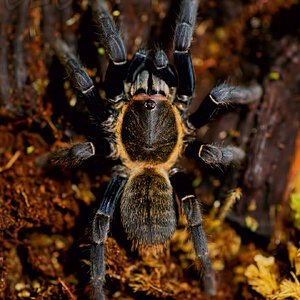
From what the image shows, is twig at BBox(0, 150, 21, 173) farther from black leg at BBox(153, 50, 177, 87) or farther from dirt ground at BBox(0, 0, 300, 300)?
black leg at BBox(153, 50, 177, 87)

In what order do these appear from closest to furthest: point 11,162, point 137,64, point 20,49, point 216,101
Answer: point 216,101 → point 137,64 → point 11,162 → point 20,49

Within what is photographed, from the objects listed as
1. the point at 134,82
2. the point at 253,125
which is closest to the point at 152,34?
the point at 134,82

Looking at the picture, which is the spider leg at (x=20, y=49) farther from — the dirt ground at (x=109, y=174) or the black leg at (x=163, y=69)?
the black leg at (x=163, y=69)

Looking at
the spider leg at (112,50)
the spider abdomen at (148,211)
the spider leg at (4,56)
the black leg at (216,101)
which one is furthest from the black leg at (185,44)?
the spider leg at (4,56)

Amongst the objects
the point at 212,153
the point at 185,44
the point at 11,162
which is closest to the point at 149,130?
the point at 212,153

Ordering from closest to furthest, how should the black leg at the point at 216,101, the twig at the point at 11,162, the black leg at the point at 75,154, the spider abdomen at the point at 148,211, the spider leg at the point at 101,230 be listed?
the spider leg at the point at 101,230
the spider abdomen at the point at 148,211
the black leg at the point at 75,154
the black leg at the point at 216,101
the twig at the point at 11,162

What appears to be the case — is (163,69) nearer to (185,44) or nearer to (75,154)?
(185,44)

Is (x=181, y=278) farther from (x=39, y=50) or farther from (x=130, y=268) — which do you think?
(x=39, y=50)
